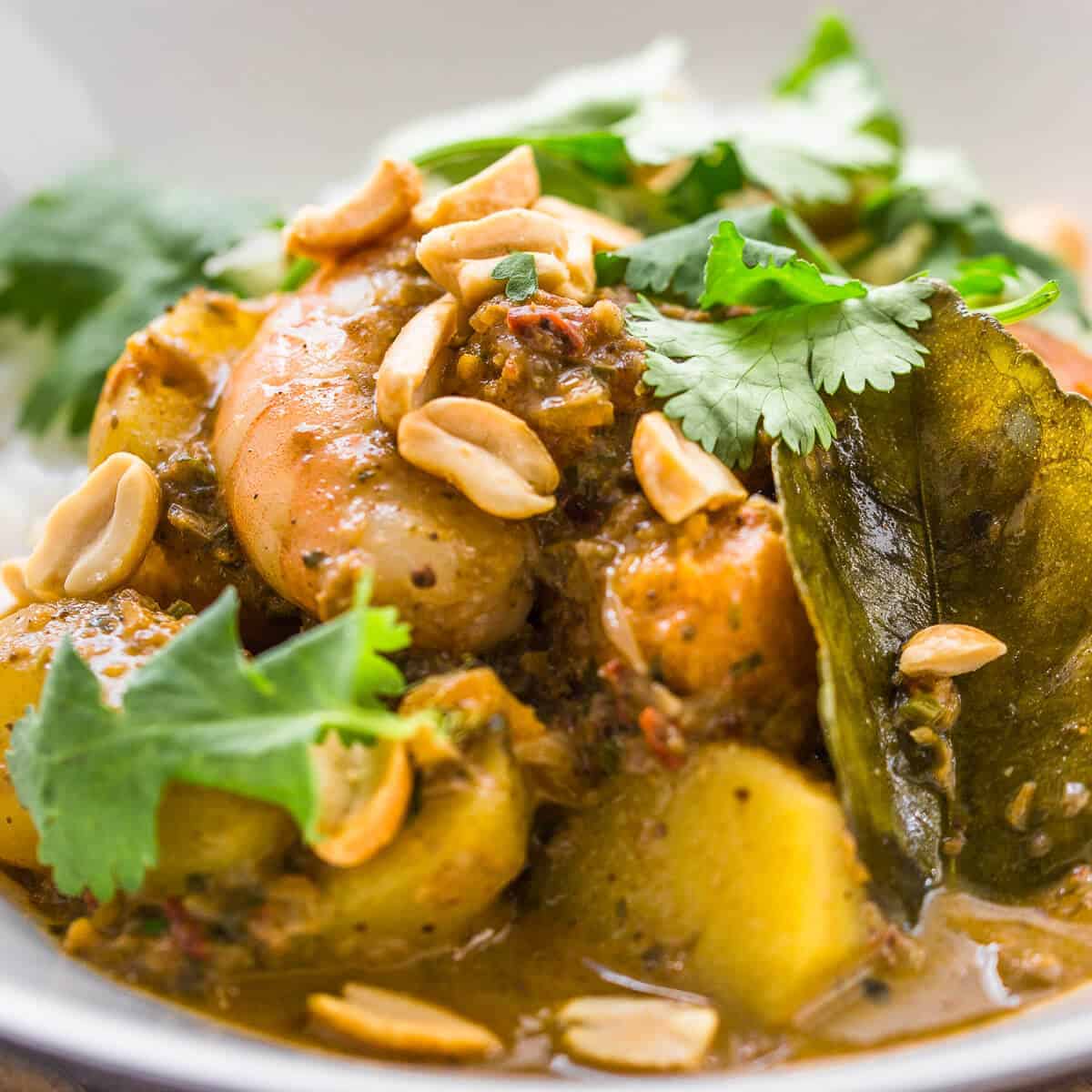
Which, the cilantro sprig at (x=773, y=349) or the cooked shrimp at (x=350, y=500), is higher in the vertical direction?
the cilantro sprig at (x=773, y=349)

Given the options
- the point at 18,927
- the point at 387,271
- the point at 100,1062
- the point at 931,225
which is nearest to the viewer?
the point at 100,1062

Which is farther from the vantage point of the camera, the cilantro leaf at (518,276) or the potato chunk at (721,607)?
the cilantro leaf at (518,276)

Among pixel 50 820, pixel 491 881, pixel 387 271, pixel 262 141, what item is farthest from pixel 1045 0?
pixel 50 820

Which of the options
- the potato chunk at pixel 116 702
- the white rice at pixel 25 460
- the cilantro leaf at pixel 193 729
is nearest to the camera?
the cilantro leaf at pixel 193 729

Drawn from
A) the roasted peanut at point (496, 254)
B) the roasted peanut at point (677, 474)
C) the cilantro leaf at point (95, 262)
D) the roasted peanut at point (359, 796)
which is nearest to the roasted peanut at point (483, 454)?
the roasted peanut at point (677, 474)

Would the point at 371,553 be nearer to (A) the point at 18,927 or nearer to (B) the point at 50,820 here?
(B) the point at 50,820

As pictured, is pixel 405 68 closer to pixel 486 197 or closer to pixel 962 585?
pixel 486 197

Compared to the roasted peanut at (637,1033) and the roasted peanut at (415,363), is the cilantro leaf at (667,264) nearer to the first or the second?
the roasted peanut at (415,363)
